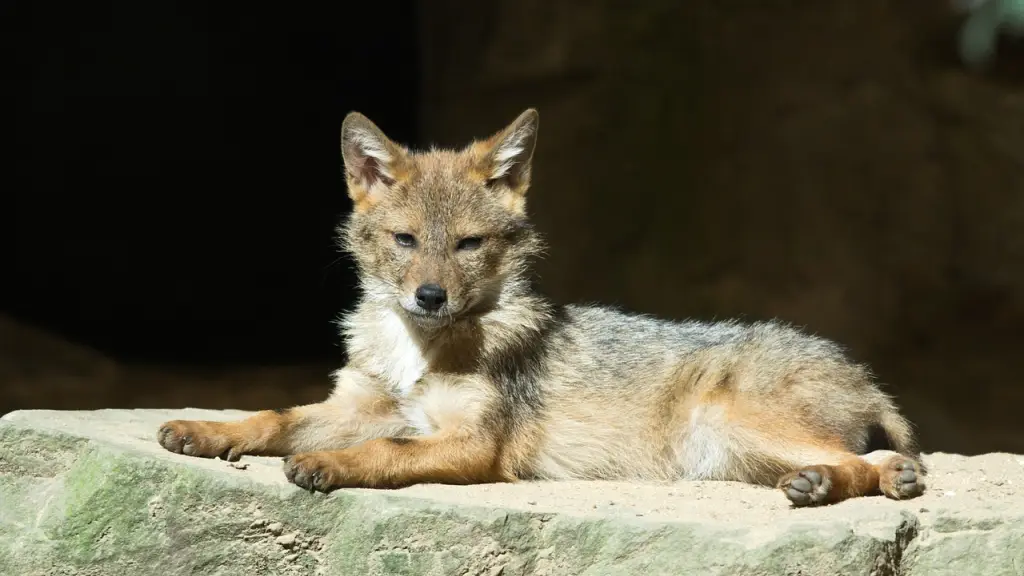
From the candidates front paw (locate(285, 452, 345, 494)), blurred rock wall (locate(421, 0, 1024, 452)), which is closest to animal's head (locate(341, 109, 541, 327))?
front paw (locate(285, 452, 345, 494))

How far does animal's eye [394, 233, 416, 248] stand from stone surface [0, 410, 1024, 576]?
51.3 inches

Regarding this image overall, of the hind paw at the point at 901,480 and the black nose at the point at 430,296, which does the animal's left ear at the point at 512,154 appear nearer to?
the black nose at the point at 430,296

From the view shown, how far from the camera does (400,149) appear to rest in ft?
21.6

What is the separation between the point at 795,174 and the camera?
12.4 m

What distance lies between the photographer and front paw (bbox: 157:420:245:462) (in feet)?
19.1

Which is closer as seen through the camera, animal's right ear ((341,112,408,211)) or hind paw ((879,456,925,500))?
hind paw ((879,456,925,500))

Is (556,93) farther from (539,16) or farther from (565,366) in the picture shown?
(565,366)

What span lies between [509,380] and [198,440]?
1611mm

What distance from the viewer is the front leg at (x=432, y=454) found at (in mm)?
5363

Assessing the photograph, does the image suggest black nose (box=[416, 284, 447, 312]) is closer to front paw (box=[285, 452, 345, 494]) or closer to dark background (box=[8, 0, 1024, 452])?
front paw (box=[285, 452, 345, 494])

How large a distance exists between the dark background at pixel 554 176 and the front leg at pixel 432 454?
5.72 m

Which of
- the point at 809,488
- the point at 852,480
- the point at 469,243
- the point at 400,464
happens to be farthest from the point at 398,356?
the point at 852,480

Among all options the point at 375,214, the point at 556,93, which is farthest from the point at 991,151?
the point at 375,214

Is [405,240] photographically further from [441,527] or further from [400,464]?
[441,527]
